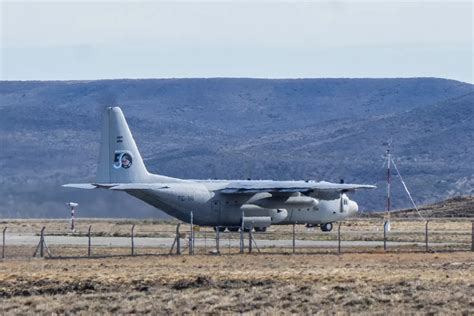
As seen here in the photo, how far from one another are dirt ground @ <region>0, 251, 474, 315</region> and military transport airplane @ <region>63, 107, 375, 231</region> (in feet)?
62.4

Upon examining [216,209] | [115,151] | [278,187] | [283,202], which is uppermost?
[115,151]

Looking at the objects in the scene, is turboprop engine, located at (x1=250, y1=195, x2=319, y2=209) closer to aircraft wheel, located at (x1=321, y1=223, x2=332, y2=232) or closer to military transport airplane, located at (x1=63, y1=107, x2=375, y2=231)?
military transport airplane, located at (x1=63, y1=107, x2=375, y2=231)

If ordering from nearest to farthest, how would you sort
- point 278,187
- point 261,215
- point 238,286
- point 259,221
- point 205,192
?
point 238,286 < point 205,192 < point 278,187 < point 259,221 < point 261,215

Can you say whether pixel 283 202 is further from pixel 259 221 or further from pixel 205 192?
pixel 205 192

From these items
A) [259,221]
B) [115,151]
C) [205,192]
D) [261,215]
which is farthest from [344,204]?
[115,151]

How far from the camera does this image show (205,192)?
6988 cm

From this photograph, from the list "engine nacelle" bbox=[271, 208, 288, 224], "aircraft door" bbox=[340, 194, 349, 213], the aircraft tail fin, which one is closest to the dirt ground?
the aircraft tail fin

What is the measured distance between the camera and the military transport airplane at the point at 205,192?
225 feet

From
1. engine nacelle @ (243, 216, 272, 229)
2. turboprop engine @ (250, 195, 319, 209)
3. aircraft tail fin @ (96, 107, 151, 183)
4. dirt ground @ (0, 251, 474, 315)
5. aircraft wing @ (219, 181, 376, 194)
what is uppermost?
aircraft tail fin @ (96, 107, 151, 183)

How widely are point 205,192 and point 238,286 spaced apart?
31.1 m

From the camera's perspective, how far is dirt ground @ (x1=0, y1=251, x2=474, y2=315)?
35000mm

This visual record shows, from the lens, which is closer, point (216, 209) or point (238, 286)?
point (238, 286)

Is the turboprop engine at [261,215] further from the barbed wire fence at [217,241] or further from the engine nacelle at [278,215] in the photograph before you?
the barbed wire fence at [217,241]

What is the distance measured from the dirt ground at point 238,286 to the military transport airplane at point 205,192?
749 inches
